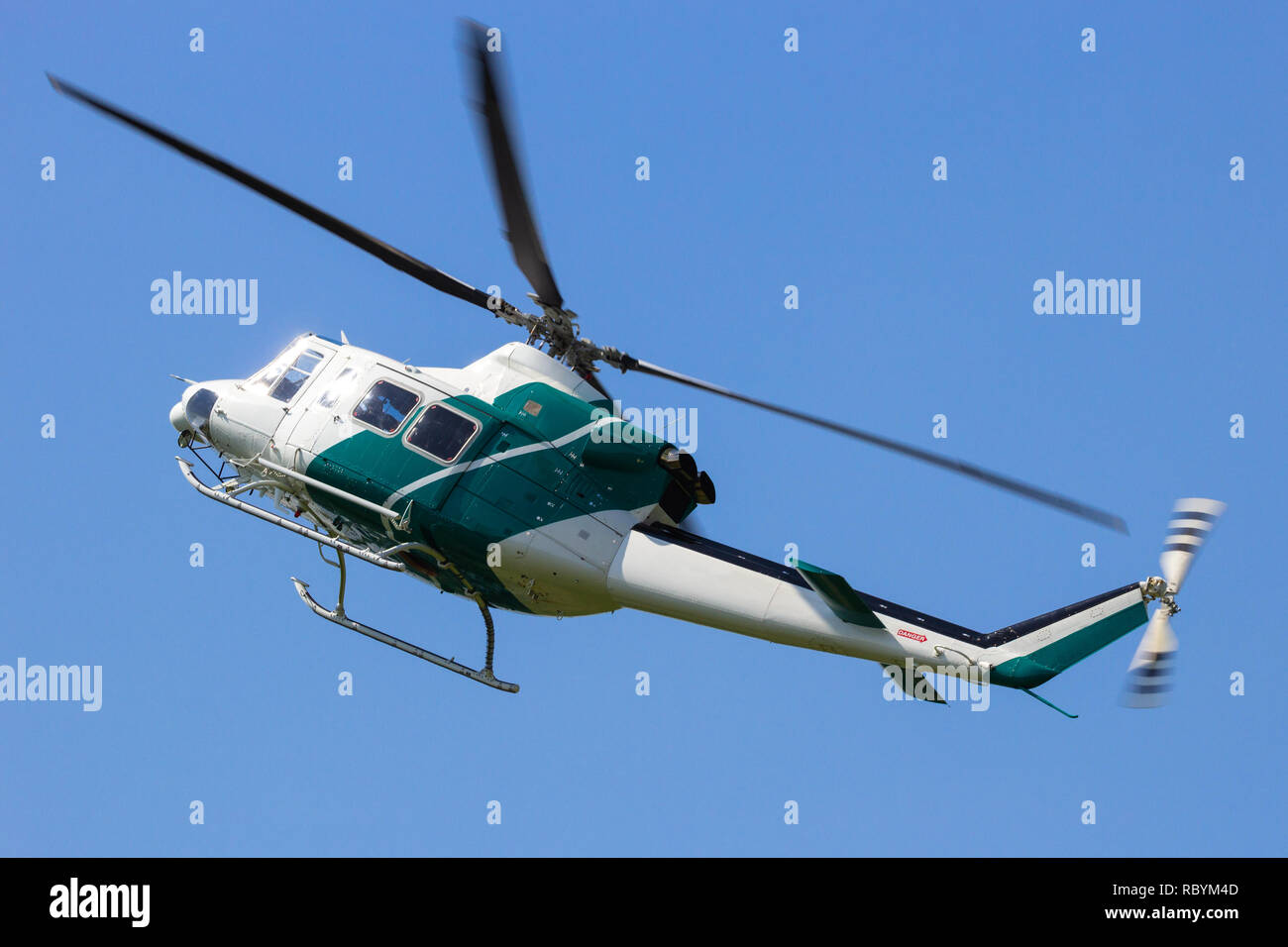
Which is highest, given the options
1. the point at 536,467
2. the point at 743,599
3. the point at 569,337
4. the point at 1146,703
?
the point at 569,337

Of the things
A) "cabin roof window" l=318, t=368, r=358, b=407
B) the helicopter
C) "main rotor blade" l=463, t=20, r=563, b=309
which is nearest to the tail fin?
the helicopter

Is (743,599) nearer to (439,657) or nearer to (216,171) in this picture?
(439,657)

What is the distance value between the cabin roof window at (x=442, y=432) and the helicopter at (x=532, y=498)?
0.08ft

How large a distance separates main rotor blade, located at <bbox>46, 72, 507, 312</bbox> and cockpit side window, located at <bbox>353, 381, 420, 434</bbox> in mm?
1606

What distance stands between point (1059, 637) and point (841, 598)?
271cm

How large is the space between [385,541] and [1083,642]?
9203mm

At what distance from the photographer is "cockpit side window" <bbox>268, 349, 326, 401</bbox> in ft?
69.3

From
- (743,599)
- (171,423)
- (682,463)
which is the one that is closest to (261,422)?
(171,423)

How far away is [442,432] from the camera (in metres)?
20.0

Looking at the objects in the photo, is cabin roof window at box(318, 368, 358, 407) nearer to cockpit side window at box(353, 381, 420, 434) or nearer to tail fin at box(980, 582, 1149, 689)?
cockpit side window at box(353, 381, 420, 434)

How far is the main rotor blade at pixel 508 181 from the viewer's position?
15.4 m

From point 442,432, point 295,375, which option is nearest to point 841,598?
point 442,432

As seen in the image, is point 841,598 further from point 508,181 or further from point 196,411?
point 196,411

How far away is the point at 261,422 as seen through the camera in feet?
68.8
